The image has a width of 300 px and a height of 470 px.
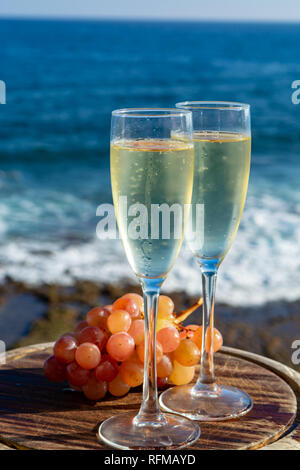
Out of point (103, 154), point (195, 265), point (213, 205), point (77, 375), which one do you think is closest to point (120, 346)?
point (77, 375)

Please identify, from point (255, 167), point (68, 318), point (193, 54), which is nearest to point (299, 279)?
point (68, 318)

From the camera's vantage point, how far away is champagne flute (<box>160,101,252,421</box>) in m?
1.45

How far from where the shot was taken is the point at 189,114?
1309 millimetres

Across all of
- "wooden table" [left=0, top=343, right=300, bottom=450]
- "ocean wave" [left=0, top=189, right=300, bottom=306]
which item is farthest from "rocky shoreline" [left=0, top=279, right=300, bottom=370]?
"wooden table" [left=0, top=343, right=300, bottom=450]

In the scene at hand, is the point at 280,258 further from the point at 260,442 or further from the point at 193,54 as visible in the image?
the point at 193,54

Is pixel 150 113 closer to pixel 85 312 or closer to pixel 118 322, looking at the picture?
pixel 118 322

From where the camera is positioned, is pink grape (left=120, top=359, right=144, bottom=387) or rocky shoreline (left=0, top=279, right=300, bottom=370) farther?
rocky shoreline (left=0, top=279, right=300, bottom=370)

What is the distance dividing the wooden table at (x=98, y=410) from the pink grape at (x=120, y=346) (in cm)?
11

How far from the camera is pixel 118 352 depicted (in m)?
1.57

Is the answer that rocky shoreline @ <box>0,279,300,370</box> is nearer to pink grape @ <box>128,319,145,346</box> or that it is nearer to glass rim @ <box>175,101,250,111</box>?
pink grape @ <box>128,319,145,346</box>

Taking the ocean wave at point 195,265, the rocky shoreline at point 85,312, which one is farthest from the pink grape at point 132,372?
the ocean wave at point 195,265

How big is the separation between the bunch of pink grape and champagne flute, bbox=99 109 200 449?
0.22m

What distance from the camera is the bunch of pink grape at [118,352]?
1566 millimetres

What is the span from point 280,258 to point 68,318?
247 centimetres
